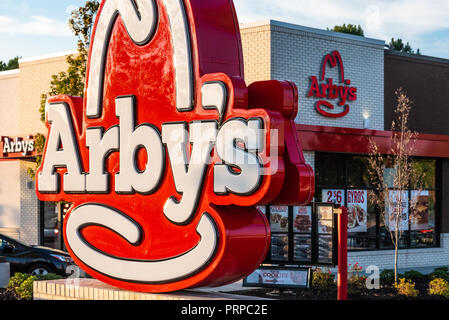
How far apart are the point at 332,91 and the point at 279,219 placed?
4.29 m

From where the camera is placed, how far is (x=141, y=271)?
10.3 meters

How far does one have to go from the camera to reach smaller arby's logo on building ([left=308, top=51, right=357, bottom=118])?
2130 centimetres

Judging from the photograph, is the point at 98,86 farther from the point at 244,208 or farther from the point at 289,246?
the point at 289,246

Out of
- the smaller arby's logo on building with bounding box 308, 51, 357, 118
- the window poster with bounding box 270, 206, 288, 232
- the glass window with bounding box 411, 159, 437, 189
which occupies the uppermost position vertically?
the smaller arby's logo on building with bounding box 308, 51, 357, 118

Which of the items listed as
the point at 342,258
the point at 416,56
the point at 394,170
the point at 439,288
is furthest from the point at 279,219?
the point at 342,258

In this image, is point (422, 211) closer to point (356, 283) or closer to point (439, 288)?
point (439, 288)

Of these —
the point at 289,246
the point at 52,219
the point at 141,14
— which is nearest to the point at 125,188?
the point at 141,14

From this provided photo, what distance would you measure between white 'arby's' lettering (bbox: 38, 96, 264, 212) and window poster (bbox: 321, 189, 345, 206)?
11.7 metres

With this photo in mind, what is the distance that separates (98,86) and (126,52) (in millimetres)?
707

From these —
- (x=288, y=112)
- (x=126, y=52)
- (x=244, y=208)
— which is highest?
(x=126, y=52)

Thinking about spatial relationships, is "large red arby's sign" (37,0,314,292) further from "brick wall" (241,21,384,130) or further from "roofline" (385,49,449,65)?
"roofline" (385,49,449,65)

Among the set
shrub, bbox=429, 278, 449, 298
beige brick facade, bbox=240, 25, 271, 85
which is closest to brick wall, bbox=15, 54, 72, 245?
beige brick facade, bbox=240, 25, 271, 85

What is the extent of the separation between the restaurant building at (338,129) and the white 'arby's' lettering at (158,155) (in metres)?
7.37

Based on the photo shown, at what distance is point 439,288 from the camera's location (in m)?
16.9
